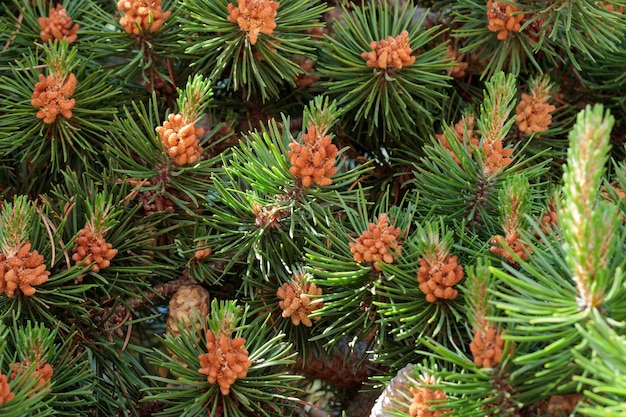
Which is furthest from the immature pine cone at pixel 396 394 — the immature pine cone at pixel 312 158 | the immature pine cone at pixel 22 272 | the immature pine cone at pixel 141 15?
the immature pine cone at pixel 141 15

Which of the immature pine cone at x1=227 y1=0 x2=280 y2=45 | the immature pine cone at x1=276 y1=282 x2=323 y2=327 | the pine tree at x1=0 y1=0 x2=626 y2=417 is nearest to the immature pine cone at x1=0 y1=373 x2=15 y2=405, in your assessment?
the pine tree at x1=0 y1=0 x2=626 y2=417

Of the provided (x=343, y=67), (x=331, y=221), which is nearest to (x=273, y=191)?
(x=331, y=221)

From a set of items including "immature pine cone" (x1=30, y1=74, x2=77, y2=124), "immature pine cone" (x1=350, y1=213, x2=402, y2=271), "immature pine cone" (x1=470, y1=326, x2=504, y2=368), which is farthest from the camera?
"immature pine cone" (x1=30, y1=74, x2=77, y2=124)

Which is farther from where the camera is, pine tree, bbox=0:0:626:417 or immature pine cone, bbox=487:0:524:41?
immature pine cone, bbox=487:0:524:41

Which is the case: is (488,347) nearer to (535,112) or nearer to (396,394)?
(396,394)

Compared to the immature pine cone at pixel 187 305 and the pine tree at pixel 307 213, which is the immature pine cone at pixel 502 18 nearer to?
the pine tree at pixel 307 213

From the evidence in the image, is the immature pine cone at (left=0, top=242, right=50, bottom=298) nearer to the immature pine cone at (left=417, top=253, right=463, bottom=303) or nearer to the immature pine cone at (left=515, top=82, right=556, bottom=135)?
the immature pine cone at (left=417, top=253, right=463, bottom=303)

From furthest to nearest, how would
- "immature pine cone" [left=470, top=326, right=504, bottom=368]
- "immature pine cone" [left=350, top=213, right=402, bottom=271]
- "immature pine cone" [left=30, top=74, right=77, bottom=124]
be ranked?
"immature pine cone" [left=30, top=74, right=77, bottom=124]
"immature pine cone" [left=350, top=213, right=402, bottom=271]
"immature pine cone" [left=470, top=326, right=504, bottom=368]
